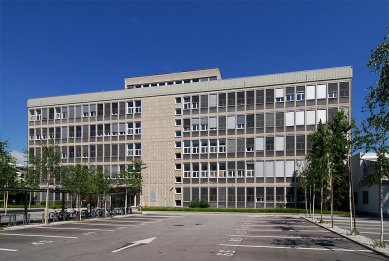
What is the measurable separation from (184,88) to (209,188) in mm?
14975

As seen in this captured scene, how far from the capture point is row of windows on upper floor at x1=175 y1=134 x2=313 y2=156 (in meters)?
52.3

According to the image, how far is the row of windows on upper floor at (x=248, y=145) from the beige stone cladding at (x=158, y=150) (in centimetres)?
205

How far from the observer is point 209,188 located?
184 ft

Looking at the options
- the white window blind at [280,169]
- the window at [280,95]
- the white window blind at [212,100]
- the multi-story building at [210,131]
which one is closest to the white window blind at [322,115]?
the multi-story building at [210,131]

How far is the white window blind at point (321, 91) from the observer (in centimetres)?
5156

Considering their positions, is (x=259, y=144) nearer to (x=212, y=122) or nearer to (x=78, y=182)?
(x=212, y=122)

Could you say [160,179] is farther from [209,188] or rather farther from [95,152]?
[95,152]

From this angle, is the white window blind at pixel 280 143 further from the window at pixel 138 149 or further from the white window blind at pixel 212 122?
the window at pixel 138 149

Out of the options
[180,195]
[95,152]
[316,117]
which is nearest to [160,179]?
[180,195]

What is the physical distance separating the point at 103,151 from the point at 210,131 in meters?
17.4

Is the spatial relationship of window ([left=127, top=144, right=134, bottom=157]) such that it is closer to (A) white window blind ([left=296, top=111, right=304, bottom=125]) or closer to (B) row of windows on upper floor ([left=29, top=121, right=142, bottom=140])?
(B) row of windows on upper floor ([left=29, top=121, right=142, bottom=140])

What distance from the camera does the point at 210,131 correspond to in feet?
186

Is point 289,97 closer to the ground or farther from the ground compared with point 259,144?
farther from the ground

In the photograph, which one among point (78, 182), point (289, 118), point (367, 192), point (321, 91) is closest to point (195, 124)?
point (289, 118)
